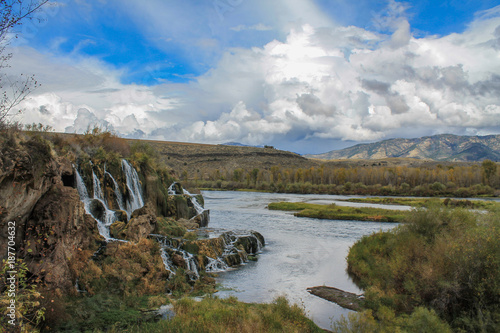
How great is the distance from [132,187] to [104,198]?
3.76 m

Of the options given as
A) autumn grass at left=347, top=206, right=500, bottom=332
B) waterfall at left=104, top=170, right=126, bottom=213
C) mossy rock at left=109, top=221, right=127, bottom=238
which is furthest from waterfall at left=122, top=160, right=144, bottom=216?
autumn grass at left=347, top=206, right=500, bottom=332

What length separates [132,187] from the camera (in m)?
26.9

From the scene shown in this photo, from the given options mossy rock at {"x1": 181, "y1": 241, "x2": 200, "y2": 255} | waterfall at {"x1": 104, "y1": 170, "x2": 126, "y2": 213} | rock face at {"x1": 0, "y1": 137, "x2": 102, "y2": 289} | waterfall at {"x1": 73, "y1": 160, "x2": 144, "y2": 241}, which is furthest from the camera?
waterfall at {"x1": 104, "y1": 170, "x2": 126, "y2": 213}

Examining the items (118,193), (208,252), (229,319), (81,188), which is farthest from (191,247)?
(229,319)

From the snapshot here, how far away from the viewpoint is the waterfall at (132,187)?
2588cm

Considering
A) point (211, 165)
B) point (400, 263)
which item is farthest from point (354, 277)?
point (211, 165)

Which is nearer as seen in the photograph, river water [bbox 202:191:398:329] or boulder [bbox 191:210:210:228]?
river water [bbox 202:191:398:329]

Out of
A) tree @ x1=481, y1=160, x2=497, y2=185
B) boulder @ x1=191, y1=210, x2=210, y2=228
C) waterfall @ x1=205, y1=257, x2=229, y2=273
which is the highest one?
tree @ x1=481, y1=160, x2=497, y2=185

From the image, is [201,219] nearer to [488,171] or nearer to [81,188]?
[81,188]

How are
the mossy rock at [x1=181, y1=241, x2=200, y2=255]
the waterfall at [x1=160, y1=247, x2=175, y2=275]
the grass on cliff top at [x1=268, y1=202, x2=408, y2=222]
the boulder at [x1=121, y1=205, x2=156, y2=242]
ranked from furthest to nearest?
the grass on cliff top at [x1=268, y1=202, x2=408, y2=222]
the mossy rock at [x1=181, y1=241, x2=200, y2=255]
the boulder at [x1=121, y1=205, x2=156, y2=242]
the waterfall at [x1=160, y1=247, x2=175, y2=275]

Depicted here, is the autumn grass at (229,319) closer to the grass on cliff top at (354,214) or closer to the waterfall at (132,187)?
the waterfall at (132,187)

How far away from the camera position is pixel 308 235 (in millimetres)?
32750

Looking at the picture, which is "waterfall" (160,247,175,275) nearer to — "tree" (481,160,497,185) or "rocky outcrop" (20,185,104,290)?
"rocky outcrop" (20,185,104,290)

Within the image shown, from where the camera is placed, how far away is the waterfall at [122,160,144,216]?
25884 millimetres
